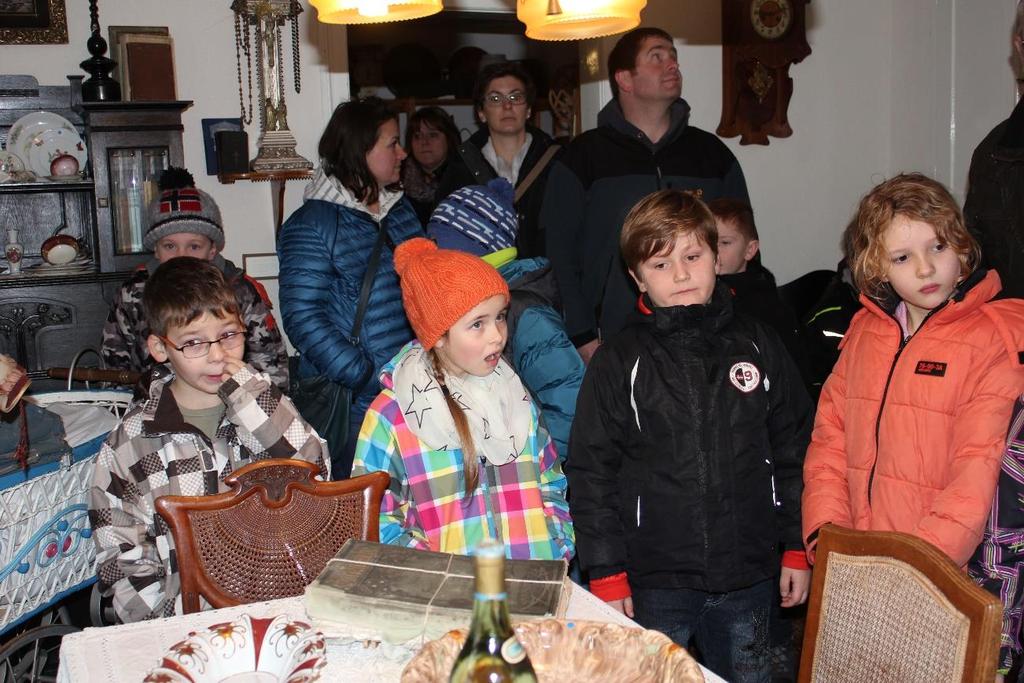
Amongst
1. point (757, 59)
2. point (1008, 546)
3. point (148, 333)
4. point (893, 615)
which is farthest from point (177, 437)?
point (757, 59)

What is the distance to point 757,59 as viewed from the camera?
4855 mm

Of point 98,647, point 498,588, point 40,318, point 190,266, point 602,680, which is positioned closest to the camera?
point 498,588

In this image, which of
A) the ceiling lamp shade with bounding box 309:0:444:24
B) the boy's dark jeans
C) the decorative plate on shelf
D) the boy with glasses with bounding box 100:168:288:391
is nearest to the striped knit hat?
the boy with glasses with bounding box 100:168:288:391

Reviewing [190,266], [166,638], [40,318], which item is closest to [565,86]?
[40,318]

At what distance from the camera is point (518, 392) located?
6.97 ft

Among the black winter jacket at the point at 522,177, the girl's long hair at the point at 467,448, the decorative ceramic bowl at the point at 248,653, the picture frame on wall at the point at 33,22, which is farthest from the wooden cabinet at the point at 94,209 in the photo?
the decorative ceramic bowl at the point at 248,653

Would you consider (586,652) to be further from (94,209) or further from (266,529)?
(94,209)

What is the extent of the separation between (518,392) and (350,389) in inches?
42.0

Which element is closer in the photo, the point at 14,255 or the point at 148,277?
the point at 148,277

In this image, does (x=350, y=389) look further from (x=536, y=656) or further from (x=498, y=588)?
(x=498, y=588)

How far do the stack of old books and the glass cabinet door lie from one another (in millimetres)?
3001

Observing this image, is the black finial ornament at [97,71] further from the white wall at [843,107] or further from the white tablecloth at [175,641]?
the white tablecloth at [175,641]

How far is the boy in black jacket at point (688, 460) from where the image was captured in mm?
2113

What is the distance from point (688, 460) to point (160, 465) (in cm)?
115
